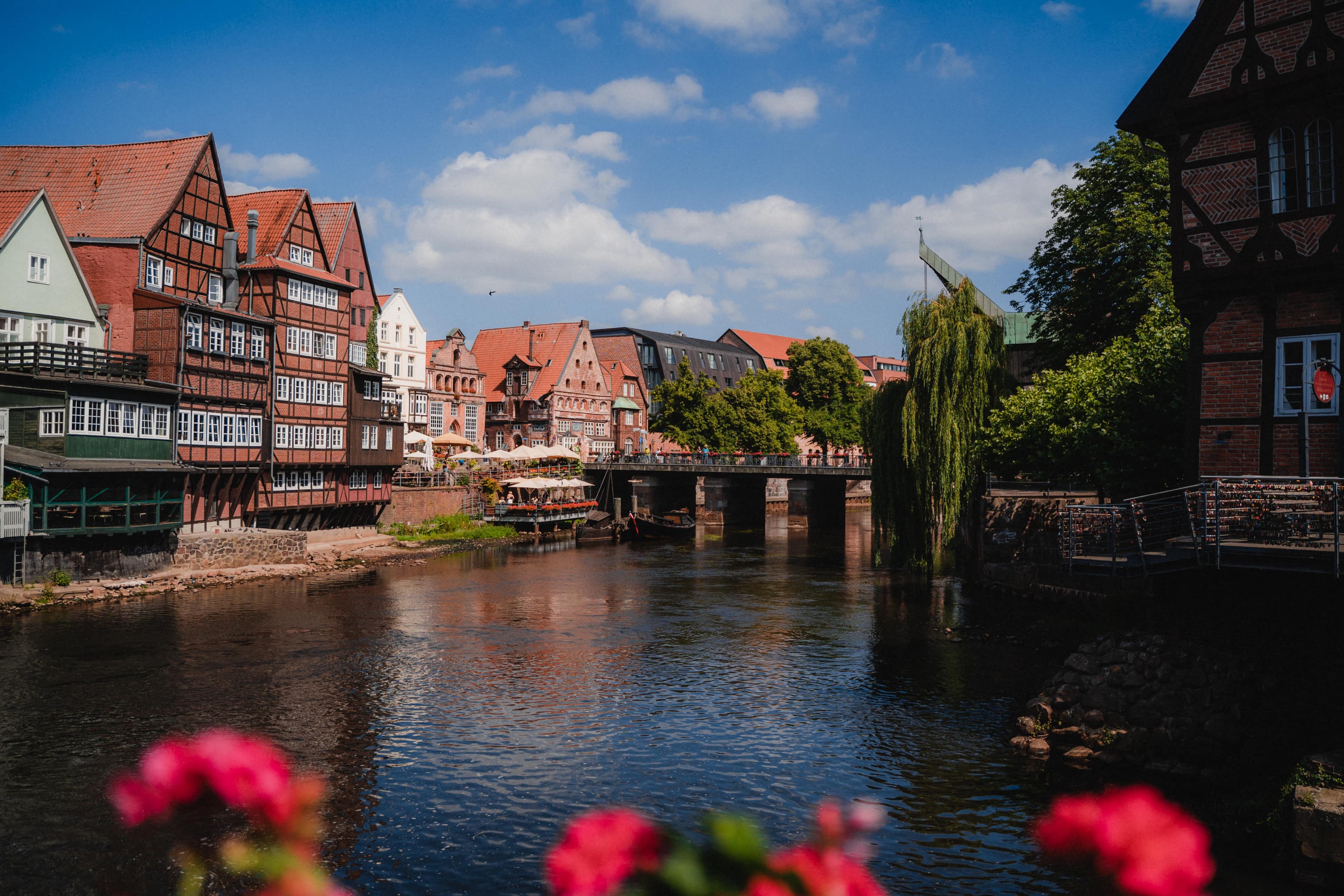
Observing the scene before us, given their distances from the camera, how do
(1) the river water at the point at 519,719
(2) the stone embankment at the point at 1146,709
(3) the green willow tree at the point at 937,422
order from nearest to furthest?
(1) the river water at the point at 519,719 → (2) the stone embankment at the point at 1146,709 → (3) the green willow tree at the point at 937,422

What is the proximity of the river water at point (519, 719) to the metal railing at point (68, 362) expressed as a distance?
8.38m

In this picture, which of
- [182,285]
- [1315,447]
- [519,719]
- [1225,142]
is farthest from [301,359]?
[1315,447]

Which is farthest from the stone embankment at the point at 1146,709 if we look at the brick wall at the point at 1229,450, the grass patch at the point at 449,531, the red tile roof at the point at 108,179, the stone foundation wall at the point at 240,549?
the grass patch at the point at 449,531

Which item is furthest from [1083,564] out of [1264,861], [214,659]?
[214,659]

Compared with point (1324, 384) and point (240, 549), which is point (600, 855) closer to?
point (1324, 384)

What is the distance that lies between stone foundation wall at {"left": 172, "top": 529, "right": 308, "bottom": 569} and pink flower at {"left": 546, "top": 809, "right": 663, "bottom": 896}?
134 ft

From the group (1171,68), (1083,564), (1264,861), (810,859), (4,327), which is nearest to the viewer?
(810,859)

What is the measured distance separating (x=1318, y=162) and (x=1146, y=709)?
36.9 feet

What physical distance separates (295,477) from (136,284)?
11.5m

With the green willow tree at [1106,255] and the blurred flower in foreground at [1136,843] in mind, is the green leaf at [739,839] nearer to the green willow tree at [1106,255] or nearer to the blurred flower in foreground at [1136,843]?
the blurred flower in foreground at [1136,843]

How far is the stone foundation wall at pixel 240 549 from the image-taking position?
3856 cm

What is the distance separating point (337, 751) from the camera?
60.6 ft

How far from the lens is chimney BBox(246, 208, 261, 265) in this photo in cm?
4675

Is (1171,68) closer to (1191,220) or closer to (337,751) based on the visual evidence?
(1191,220)
